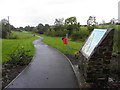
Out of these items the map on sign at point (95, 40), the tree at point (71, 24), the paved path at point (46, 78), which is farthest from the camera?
the tree at point (71, 24)

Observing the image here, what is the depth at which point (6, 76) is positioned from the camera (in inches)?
541

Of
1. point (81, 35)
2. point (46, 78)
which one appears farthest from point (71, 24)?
point (46, 78)

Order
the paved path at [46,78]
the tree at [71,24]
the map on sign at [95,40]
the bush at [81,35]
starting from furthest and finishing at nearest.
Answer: the tree at [71,24]
the bush at [81,35]
the paved path at [46,78]
the map on sign at [95,40]

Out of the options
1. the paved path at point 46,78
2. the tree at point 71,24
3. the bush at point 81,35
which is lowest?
the paved path at point 46,78

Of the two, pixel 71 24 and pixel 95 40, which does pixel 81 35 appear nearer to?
pixel 71 24

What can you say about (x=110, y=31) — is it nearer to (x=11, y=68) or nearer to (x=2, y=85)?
(x=2, y=85)

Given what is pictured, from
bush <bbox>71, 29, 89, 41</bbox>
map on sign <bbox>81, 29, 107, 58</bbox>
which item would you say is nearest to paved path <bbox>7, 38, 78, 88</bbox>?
map on sign <bbox>81, 29, 107, 58</bbox>

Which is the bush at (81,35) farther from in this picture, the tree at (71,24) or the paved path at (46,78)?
the paved path at (46,78)

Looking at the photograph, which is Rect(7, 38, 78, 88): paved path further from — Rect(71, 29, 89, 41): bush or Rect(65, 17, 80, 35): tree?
Rect(65, 17, 80, 35): tree

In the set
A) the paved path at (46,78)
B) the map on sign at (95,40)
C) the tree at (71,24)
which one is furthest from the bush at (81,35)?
the map on sign at (95,40)

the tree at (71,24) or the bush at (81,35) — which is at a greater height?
the tree at (71,24)

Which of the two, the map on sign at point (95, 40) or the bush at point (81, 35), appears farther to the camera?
the bush at point (81, 35)

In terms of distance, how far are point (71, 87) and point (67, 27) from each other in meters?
60.2

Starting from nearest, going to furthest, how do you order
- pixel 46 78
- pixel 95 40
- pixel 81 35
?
pixel 95 40, pixel 46 78, pixel 81 35
